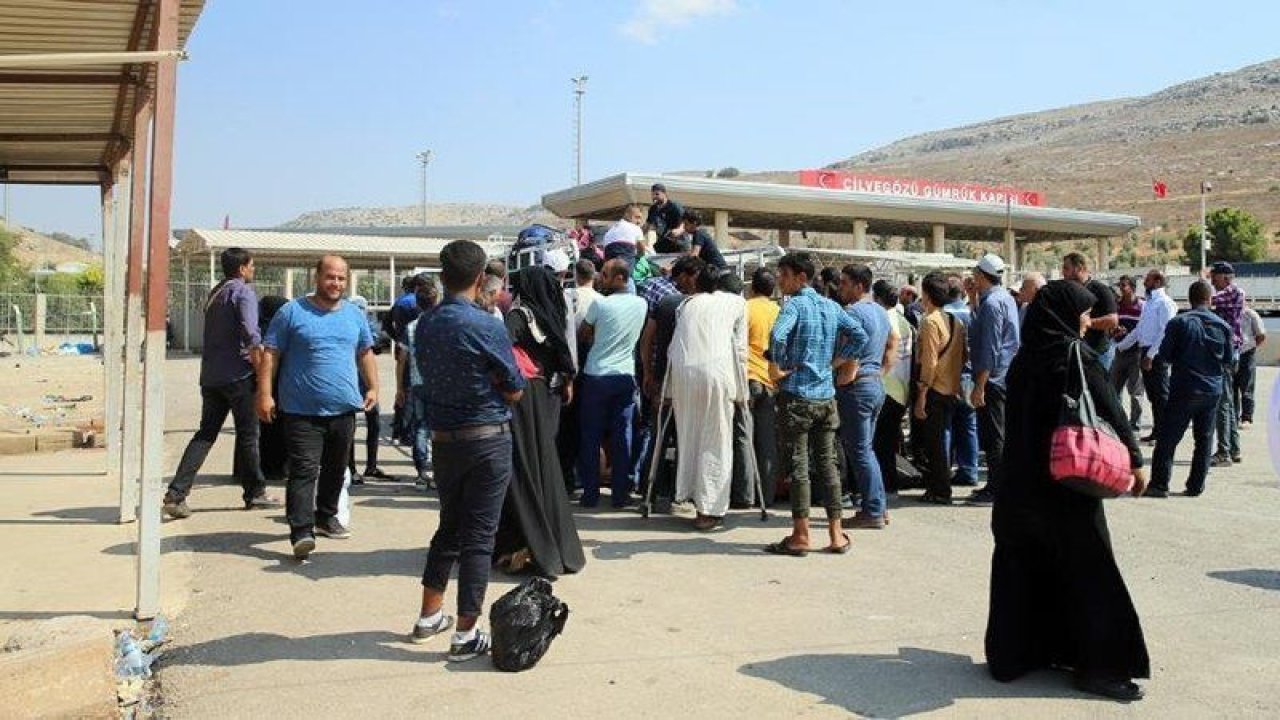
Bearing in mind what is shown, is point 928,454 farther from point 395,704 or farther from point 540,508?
point 395,704

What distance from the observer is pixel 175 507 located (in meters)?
8.30

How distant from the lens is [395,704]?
4523 mm

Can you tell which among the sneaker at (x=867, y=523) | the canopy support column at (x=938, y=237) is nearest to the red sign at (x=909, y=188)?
the canopy support column at (x=938, y=237)

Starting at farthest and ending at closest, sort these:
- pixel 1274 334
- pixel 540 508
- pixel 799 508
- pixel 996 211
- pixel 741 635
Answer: pixel 996 211, pixel 1274 334, pixel 799 508, pixel 540 508, pixel 741 635

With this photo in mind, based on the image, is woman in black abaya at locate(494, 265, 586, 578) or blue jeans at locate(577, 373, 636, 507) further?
blue jeans at locate(577, 373, 636, 507)

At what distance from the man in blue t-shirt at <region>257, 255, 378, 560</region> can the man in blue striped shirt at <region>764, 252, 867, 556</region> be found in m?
2.85

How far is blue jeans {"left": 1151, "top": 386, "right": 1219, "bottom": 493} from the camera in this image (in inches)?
371

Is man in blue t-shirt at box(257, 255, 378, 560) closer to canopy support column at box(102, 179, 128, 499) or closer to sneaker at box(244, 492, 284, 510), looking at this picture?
sneaker at box(244, 492, 284, 510)

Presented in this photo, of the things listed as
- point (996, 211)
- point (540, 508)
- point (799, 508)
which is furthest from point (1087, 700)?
point (996, 211)

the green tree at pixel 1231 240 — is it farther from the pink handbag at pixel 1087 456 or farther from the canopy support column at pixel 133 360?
the pink handbag at pixel 1087 456

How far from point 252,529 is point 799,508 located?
4.06 metres

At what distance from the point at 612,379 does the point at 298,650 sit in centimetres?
396

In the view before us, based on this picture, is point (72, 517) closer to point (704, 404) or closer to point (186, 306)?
point (704, 404)

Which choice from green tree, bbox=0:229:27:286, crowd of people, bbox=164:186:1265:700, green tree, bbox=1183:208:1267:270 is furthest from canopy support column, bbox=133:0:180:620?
green tree, bbox=1183:208:1267:270
